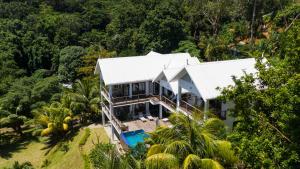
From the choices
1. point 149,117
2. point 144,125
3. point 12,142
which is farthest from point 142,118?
point 12,142

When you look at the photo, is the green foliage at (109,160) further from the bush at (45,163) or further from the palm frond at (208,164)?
the bush at (45,163)

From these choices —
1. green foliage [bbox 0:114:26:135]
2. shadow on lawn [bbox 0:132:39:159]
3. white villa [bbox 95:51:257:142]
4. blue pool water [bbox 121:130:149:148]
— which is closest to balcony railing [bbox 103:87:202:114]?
white villa [bbox 95:51:257:142]

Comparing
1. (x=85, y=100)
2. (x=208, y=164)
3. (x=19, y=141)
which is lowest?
(x=19, y=141)

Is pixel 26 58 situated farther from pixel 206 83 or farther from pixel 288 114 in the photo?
pixel 288 114

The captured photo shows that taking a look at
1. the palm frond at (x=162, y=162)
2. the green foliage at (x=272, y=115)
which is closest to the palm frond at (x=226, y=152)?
the green foliage at (x=272, y=115)

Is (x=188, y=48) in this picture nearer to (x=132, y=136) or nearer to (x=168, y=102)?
(x=168, y=102)

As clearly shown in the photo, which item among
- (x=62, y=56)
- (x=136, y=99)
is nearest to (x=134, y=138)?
(x=136, y=99)

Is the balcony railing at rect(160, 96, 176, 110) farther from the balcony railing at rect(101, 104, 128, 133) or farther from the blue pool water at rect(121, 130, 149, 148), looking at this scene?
the balcony railing at rect(101, 104, 128, 133)
